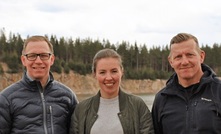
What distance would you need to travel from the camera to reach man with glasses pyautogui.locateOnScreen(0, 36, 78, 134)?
439cm

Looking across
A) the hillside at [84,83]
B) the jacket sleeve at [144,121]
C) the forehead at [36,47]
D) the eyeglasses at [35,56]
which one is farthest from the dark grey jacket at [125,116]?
the hillside at [84,83]

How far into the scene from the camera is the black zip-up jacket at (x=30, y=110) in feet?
14.4

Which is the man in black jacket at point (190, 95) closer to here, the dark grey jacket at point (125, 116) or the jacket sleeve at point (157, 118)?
the jacket sleeve at point (157, 118)

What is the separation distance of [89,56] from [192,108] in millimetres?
81160

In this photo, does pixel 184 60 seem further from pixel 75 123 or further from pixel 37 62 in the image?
pixel 37 62

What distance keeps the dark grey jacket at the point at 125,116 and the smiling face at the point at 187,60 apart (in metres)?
0.66

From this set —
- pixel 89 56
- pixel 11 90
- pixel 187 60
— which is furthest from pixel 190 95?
pixel 89 56

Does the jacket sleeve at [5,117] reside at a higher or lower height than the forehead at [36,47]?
lower

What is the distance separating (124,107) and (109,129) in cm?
35

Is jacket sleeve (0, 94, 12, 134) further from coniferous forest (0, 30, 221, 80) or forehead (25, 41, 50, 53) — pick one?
coniferous forest (0, 30, 221, 80)

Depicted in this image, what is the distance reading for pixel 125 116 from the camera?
432 cm

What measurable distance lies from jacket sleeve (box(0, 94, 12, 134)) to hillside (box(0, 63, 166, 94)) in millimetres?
57456

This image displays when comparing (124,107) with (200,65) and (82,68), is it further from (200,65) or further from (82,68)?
(82,68)

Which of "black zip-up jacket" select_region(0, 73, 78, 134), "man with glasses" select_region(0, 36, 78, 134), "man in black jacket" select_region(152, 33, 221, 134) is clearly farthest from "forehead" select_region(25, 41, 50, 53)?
"man in black jacket" select_region(152, 33, 221, 134)
